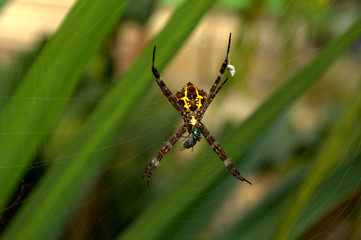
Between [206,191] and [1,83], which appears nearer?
[206,191]

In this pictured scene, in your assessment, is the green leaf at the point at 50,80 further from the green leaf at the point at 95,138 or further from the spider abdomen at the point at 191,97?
the spider abdomen at the point at 191,97

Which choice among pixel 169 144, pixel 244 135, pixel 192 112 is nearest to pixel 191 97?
pixel 192 112

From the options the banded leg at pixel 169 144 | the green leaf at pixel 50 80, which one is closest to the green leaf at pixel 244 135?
the green leaf at pixel 50 80

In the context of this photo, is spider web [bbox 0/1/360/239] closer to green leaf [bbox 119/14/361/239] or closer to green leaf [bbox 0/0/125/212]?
green leaf [bbox 119/14/361/239]

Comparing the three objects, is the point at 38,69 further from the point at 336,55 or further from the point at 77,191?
the point at 336,55

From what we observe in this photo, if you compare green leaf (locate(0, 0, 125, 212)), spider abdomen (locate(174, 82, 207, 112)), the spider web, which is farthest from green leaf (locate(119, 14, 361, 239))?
spider abdomen (locate(174, 82, 207, 112))

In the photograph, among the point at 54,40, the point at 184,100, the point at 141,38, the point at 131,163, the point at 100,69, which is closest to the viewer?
the point at 54,40

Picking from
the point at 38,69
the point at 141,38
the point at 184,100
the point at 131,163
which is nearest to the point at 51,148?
the point at 131,163

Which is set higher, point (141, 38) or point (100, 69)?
point (141, 38)
